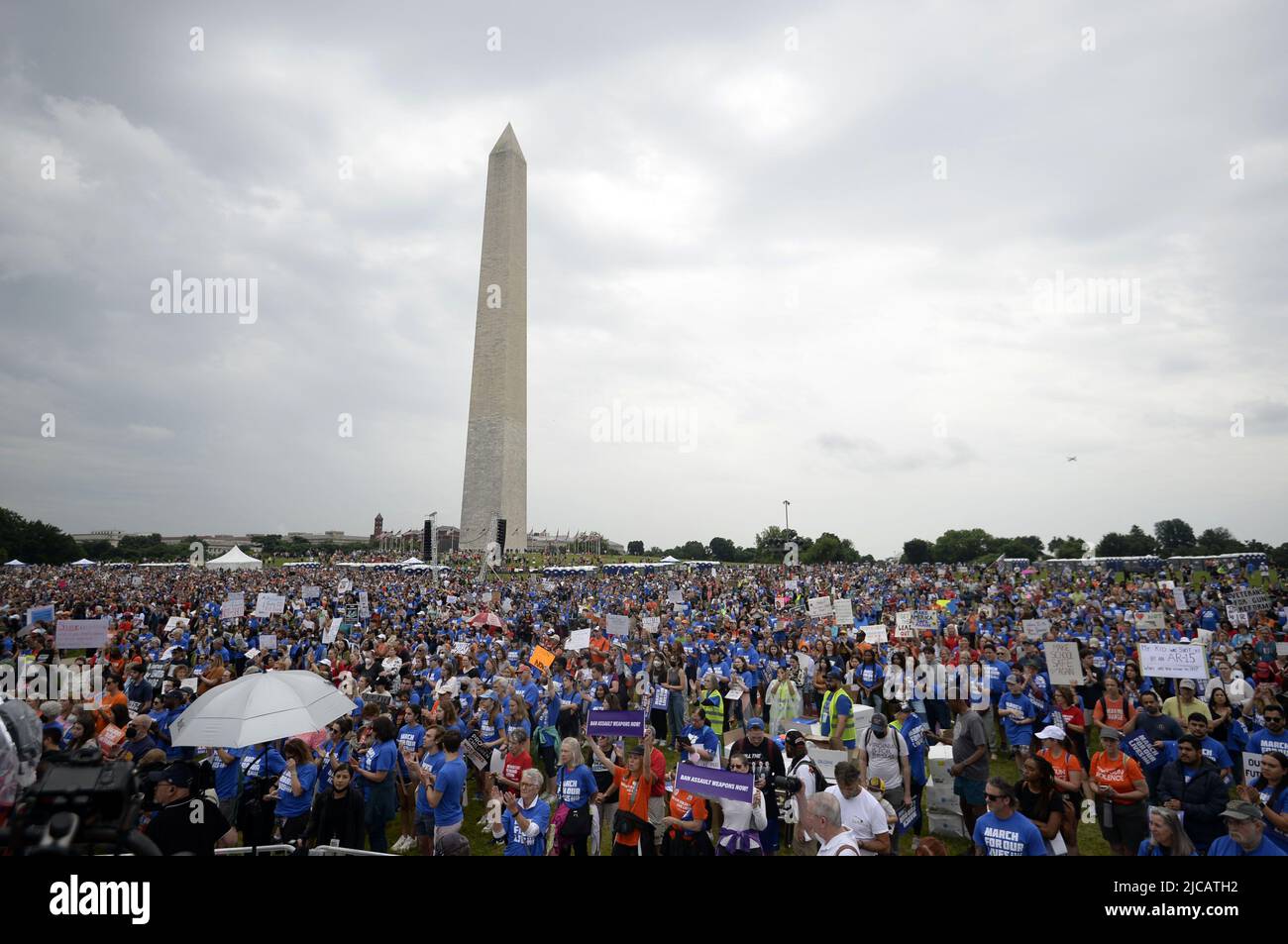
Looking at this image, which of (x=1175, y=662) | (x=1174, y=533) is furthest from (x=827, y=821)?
(x=1174, y=533)

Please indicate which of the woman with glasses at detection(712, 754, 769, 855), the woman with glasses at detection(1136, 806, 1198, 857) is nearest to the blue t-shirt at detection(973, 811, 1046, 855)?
the woman with glasses at detection(1136, 806, 1198, 857)

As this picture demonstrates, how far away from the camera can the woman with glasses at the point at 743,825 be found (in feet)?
19.9

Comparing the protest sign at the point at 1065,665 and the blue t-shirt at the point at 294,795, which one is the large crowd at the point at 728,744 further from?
the protest sign at the point at 1065,665

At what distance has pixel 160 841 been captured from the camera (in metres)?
5.36

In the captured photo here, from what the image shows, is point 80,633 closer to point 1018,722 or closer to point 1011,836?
point 1011,836

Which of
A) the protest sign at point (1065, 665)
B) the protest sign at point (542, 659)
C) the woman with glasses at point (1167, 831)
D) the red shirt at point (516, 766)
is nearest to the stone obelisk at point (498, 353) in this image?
the protest sign at point (542, 659)

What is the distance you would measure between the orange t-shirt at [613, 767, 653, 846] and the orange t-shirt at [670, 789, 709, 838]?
327mm

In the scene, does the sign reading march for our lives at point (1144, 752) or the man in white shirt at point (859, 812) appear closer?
the man in white shirt at point (859, 812)

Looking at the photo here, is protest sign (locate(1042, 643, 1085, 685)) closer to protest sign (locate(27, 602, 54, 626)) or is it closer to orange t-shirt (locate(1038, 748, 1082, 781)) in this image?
orange t-shirt (locate(1038, 748, 1082, 781))

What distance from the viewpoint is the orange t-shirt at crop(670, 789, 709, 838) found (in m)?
6.04

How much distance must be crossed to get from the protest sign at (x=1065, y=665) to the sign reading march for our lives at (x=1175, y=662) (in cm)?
99
